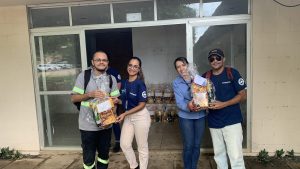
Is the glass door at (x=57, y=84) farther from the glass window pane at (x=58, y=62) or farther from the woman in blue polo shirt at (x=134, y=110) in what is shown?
the woman in blue polo shirt at (x=134, y=110)

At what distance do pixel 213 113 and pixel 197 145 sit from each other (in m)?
0.45

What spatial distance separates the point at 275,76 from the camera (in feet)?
14.3

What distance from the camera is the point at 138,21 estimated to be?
462cm

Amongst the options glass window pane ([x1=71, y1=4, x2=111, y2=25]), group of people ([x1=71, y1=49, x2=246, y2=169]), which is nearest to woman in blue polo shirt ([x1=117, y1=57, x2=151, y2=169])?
group of people ([x1=71, y1=49, x2=246, y2=169])

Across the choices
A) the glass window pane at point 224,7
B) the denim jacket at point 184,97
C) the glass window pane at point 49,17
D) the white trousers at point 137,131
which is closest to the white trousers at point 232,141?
the denim jacket at point 184,97

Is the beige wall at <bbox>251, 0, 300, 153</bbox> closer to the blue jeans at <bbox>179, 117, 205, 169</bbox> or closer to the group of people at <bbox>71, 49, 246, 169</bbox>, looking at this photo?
the group of people at <bbox>71, 49, 246, 169</bbox>

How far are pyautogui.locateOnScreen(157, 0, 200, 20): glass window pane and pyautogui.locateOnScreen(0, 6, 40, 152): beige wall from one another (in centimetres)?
222

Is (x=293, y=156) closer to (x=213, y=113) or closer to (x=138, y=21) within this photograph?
(x=213, y=113)

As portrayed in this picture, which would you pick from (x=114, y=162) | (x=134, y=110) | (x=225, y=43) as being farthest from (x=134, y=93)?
(x=225, y=43)

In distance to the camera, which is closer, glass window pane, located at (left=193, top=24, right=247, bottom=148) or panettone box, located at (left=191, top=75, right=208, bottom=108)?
panettone box, located at (left=191, top=75, right=208, bottom=108)

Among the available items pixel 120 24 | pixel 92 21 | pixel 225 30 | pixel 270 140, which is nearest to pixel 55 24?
pixel 92 21

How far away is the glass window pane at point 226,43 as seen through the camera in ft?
14.6

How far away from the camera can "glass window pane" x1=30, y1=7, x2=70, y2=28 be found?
483cm

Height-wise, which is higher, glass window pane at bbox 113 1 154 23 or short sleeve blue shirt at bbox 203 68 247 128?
glass window pane at bbox 113 1 154 23
